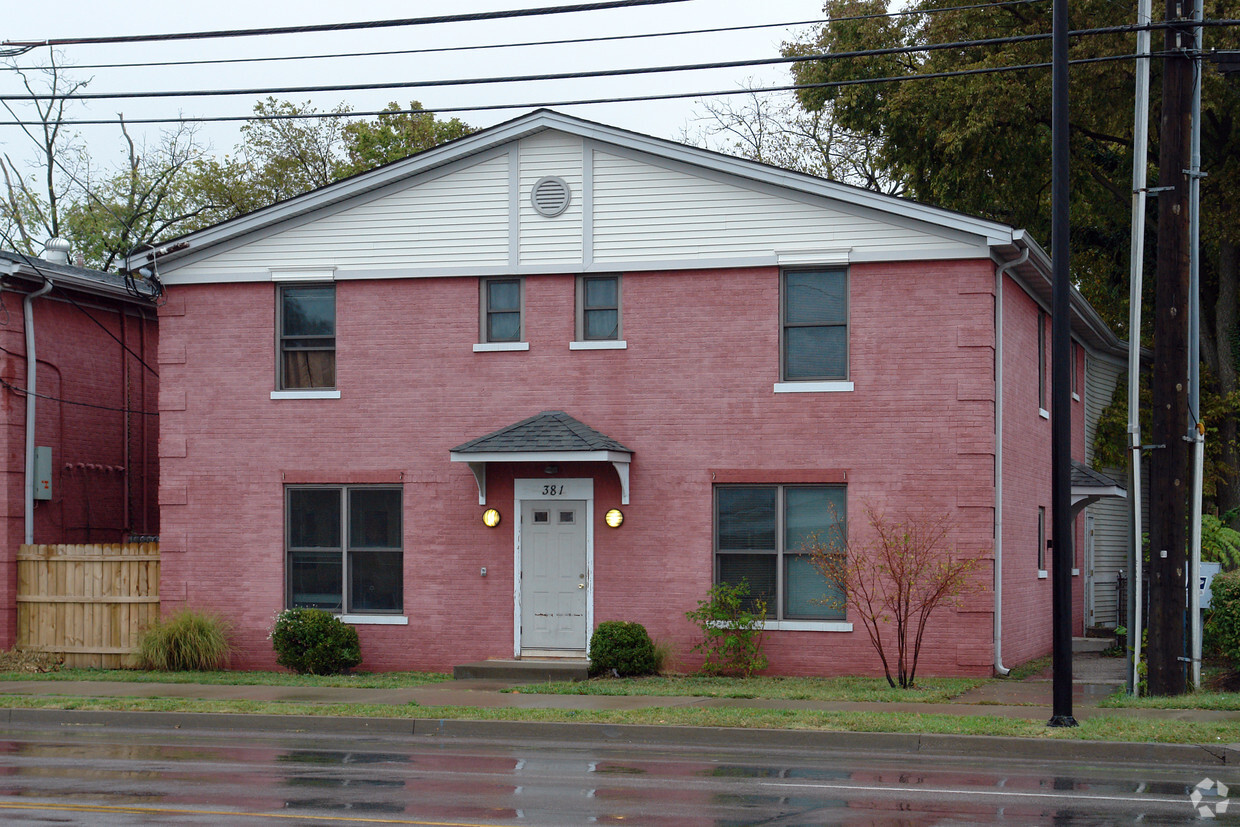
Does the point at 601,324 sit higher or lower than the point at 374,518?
higher

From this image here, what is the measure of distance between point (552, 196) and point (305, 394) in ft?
15.4

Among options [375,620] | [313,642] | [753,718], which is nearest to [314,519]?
[375,620]

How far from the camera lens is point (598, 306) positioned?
20.0 meters

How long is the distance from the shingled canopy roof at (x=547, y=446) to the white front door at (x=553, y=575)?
2.84ft

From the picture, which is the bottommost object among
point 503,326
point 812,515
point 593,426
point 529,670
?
point 529,670

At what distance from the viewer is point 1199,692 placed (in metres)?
16.0

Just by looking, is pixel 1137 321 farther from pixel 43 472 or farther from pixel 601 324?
pixel 43 472

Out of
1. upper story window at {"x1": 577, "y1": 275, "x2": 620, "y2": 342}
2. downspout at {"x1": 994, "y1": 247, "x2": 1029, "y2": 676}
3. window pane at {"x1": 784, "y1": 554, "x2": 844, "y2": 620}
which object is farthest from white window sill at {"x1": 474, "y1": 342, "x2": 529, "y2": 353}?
downspout at {"x1": 994, "y1": 247, "x2": 1029, "y2": 676}

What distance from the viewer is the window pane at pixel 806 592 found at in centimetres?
1902

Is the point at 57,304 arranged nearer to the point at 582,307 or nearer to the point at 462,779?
the point at 582,307

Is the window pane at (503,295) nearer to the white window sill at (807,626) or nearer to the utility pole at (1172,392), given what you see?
the white window sill at (807,626)

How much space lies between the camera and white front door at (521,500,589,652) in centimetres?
1975

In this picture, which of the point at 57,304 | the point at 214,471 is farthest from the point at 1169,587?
the point at 57,304

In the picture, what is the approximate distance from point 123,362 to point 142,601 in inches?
196
